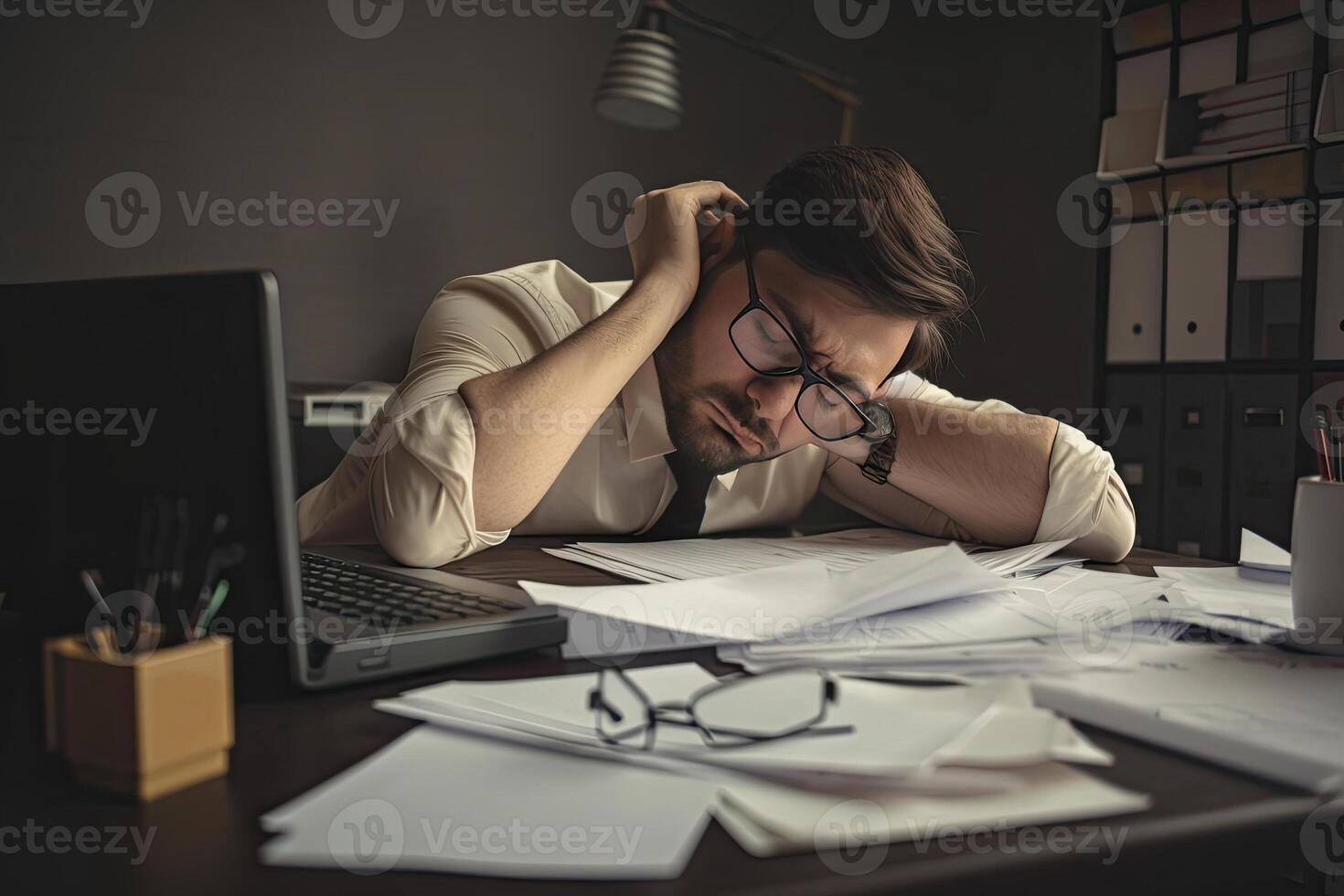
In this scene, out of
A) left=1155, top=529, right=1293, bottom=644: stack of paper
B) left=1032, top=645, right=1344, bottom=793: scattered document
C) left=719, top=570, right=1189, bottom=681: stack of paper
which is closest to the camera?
left=1032, top=645, right=1344, bottom=793: scattered document

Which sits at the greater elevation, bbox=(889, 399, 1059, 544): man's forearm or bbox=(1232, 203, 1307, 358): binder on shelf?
bbox=(1232, 203, 1307, 358): binder on shelf

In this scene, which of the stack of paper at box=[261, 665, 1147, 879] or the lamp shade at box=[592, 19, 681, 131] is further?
the lamp shade at box=[592, 19, 681, 131]

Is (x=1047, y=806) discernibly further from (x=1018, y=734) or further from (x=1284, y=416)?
(x=1284, y=416)

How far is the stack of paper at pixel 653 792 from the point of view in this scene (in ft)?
1.11

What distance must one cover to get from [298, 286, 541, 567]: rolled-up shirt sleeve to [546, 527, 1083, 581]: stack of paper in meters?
0.12

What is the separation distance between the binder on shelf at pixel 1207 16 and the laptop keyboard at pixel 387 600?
2.49 m

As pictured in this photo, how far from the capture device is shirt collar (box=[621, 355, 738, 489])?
4.39 ft

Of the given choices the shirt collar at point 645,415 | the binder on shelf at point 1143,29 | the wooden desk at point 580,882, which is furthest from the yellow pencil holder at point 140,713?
the binder on shelf at point 1143,29

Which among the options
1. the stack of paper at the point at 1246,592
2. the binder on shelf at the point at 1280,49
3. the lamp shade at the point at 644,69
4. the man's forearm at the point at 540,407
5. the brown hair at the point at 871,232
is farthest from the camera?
→ the binder on shelf at the point at 1280,49

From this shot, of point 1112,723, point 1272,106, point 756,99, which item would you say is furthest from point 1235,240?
point 1112,723

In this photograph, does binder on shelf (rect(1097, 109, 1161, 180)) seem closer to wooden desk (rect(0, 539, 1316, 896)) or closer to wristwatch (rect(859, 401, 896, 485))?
wristwatch (rect(859, 401, 896, 485))

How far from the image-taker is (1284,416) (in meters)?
2.31

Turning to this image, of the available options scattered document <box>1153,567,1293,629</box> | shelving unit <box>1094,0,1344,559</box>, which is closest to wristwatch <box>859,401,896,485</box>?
scattered document <box>1153,567,1293,629</box>

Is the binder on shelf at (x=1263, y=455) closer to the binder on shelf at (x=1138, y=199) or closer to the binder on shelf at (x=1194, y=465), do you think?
the binder on shelf at (x=1194, y=465)
